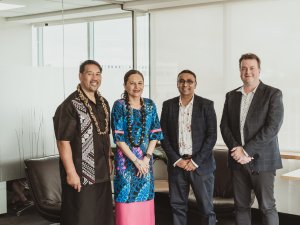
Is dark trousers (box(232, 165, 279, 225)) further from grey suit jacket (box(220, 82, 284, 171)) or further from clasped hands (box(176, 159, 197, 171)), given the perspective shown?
clasped hands (box(176, 159, 197, 171))

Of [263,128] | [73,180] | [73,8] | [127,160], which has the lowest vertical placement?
[73,180]

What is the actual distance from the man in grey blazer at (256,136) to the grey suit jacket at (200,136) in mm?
195

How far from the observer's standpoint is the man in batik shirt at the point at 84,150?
3.72m

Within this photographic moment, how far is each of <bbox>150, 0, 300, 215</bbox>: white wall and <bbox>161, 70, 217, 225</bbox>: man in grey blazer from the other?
1231 millimetres

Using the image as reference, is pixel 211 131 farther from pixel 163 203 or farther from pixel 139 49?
pixel 139 49

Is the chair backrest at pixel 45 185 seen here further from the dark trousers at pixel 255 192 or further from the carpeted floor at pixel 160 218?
the dark trousers at pixel 255 192

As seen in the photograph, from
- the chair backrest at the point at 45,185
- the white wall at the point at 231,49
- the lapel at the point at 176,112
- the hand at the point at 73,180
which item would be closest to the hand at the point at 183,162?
the lapel at the point at 176,112

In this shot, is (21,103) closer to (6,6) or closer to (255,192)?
(6,6)

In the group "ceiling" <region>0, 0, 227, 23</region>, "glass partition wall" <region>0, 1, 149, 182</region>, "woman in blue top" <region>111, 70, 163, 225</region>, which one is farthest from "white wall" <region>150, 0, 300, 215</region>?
"woman in blue top" <region>111, 70, 163, 225</region>

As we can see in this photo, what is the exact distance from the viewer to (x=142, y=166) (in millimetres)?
4031

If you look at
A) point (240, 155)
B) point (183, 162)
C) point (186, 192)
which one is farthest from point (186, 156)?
point (240, 155)

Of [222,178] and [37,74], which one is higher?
[37,74]

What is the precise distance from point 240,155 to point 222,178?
4.40 ft

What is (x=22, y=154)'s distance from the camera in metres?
4.89
